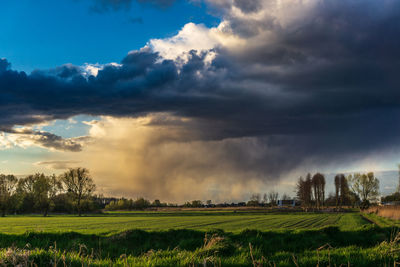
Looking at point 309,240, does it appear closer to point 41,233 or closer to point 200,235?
point 200,235

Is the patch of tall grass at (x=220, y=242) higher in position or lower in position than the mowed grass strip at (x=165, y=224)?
higher

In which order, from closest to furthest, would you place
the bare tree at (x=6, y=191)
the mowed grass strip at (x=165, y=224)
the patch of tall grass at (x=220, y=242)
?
1. the patch of tall grass at (x=220, y=242)
2. the mowed grass strip at (x=165, y=224)
3. the bare tree at (x=6, y=191)

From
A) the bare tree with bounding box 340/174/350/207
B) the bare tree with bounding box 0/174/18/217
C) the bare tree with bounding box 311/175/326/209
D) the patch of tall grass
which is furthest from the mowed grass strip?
the bare tree with bounding box 340/174/350/207

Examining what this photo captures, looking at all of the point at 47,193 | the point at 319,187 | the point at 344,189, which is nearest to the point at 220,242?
the point at 47,193

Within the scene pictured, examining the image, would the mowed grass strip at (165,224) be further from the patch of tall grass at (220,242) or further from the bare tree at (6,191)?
the bare tree at (6,191)

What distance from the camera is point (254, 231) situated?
961 inches

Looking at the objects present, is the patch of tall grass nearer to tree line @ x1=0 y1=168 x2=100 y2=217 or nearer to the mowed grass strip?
the mowed grass strip

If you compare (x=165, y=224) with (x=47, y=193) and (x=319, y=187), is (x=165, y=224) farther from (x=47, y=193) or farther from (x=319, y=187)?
(x=319, y=187)

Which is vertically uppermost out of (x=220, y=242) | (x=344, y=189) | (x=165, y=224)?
(x=220, y=242)

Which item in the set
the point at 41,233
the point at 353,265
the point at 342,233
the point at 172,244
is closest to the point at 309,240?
the point at 342,233

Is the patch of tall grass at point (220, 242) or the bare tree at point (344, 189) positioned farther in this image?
the bare tree at point (344, 189)

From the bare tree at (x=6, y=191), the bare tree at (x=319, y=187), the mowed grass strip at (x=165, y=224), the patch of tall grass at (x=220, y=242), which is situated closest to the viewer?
the patch of tall grass at (x=220, y=242)

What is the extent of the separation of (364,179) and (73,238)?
15730 centimetres

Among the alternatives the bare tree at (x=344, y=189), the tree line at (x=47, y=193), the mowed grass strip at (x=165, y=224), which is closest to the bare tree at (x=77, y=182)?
the tree line at (x=47, y=193)
